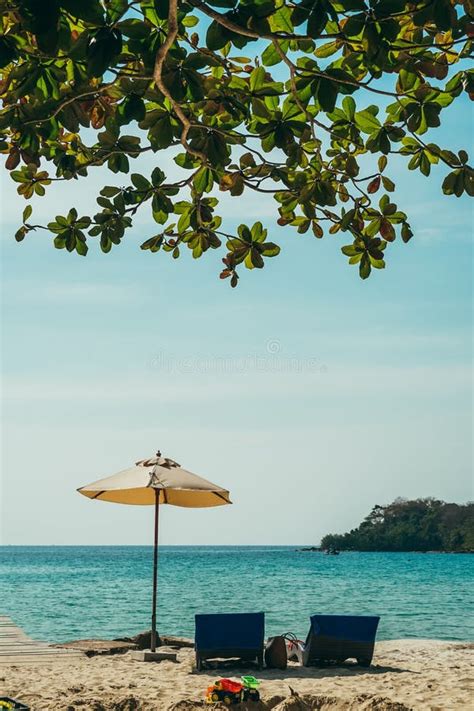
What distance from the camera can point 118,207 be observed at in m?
4.84

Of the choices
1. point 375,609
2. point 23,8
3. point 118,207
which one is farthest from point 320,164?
point 375,609

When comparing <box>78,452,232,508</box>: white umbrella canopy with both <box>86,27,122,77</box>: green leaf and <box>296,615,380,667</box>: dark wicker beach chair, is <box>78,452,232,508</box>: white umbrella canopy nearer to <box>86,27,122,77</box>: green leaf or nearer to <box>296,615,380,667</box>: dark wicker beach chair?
<box>296,615,380,667</box>: dark wicker beach chair

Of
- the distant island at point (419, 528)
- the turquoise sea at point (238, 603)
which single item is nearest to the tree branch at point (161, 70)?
the turquoise sea at point (238, 603)

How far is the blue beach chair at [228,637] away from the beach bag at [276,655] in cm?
16

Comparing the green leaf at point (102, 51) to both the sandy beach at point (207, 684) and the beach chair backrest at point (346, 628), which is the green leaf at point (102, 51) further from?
the beach chair backrest at point (346, 628)

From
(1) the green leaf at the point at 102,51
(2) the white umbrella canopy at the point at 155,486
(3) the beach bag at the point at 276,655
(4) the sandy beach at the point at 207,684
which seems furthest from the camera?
(2) the white umbrella canopy at the point at 155,486

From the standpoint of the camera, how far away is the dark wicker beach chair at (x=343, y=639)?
33.3 feet

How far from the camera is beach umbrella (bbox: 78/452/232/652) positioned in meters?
10.4

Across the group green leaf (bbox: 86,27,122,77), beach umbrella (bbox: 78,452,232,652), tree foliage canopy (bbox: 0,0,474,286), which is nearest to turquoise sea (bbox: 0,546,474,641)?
beach umbrella (bbox: 78,452,232,652)

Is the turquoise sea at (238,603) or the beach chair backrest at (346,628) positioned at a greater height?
the beach chair backrest at (346,628)

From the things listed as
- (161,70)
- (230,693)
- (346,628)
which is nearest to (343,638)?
(346,628)

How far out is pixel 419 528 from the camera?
118 metres

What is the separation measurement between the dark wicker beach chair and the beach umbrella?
2.03 meters

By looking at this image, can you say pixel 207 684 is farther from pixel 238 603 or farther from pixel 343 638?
pixel 238 603
